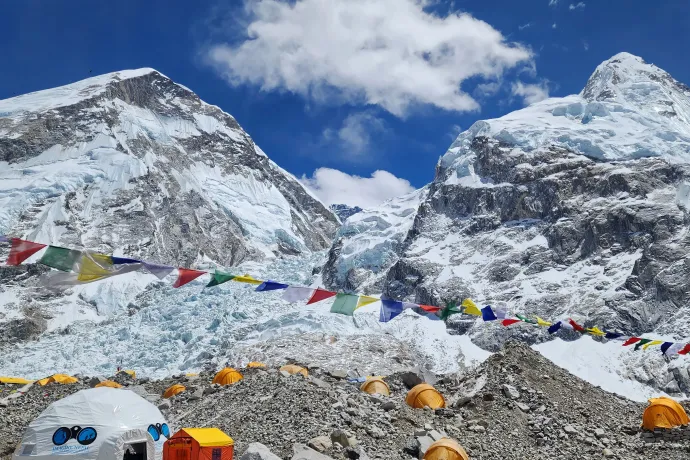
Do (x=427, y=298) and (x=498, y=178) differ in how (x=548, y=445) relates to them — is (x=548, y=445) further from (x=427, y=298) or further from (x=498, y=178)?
(x=498, y=178)

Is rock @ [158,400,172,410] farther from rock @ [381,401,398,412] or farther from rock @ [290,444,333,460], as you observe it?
rock @ [290,444,333,460]

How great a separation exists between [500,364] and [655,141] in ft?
385

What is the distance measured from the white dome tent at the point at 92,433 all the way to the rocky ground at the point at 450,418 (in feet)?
7.47

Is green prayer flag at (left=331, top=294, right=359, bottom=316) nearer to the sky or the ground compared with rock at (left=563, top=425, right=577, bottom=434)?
nearer to the sky

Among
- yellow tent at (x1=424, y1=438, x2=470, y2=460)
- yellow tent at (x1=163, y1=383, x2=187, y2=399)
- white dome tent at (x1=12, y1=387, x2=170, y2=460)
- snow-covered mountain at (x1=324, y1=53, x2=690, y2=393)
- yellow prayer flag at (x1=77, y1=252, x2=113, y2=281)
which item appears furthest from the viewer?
snow-covered mountain at (x1=324, y1=53, x2=690, y2=393)

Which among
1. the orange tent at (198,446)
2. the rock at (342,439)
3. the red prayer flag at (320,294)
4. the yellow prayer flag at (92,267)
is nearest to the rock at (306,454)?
the rock at (342,439)

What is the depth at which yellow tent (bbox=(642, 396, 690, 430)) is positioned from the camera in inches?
749

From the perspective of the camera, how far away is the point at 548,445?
1684 cm

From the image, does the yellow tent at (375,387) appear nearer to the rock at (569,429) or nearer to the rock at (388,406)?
the rock at (388,406)

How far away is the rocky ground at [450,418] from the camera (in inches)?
610

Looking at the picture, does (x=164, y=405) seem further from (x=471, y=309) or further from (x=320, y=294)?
(x=471, y=309)

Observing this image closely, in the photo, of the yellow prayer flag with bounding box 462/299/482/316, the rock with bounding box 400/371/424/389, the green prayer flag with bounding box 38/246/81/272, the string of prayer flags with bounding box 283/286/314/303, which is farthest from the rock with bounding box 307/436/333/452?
the rock with bounding box 400/371/424/389

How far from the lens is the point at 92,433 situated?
1497 centimetres

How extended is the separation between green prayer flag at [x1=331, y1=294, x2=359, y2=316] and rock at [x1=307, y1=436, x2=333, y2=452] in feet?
16.4
